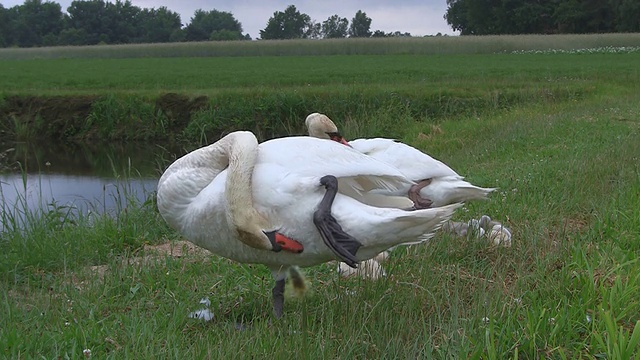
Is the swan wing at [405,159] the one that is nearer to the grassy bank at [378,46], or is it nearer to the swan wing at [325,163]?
the swan wing at [325,163]

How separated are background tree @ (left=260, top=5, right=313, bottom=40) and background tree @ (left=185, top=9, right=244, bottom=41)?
4.75 meters

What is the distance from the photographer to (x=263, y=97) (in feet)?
55.1

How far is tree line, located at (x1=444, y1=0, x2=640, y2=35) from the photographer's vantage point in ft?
200

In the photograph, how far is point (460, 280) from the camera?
3871mm

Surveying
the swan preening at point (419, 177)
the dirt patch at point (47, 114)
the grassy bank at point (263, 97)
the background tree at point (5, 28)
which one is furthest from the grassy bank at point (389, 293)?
the background tree at point (5, 28)

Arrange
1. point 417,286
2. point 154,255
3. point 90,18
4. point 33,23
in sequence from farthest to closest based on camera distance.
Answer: point 33,23 < point 90,18 < point 154,255 < point 417,286

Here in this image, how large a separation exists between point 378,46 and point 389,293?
124 feet

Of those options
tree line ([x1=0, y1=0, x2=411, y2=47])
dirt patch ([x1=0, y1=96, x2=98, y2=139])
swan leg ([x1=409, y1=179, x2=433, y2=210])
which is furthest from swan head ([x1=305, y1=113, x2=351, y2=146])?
tree line ([x1=0, y1=0, x2=411, y2=47])

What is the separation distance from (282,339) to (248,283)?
142 cm

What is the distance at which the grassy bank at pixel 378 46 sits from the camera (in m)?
39.5

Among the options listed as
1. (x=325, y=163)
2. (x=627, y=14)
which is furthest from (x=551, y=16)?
(x=325, y=163)

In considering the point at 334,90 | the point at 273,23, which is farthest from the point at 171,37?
the point at 334,90

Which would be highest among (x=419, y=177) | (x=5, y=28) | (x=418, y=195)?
(x=5, y=28)

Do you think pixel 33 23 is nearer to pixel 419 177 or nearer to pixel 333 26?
pixel 333 26
